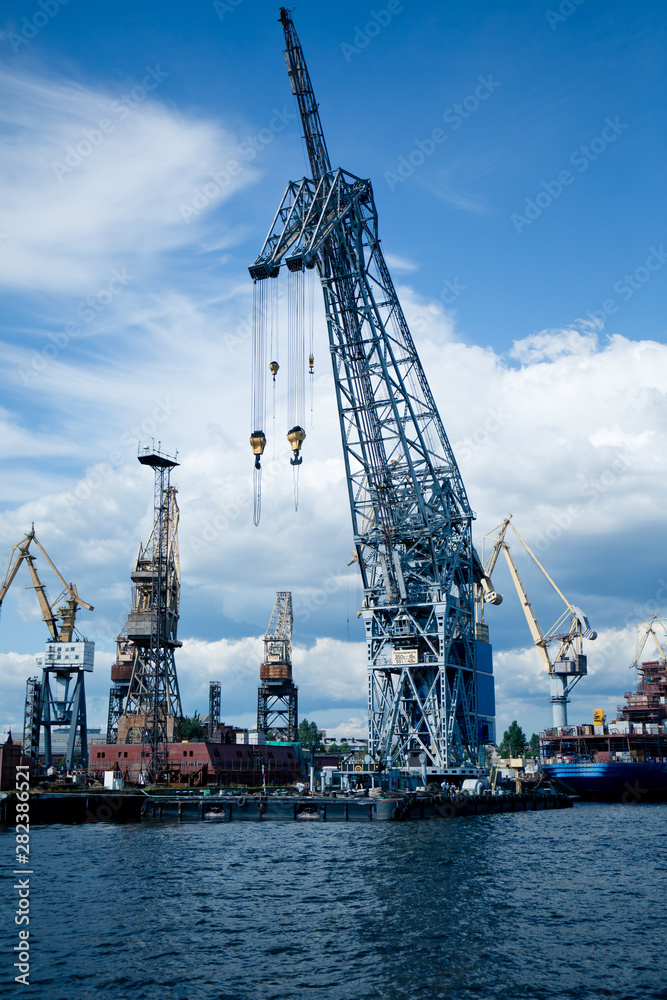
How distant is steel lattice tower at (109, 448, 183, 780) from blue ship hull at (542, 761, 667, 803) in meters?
53.2

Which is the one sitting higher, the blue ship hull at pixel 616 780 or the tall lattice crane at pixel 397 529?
the tall lattice crane at pixel 397 529

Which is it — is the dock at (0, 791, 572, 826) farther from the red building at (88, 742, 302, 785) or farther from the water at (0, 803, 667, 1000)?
the red building at (88, 742, 302, 785)

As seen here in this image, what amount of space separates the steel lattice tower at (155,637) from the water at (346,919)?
4769 cm

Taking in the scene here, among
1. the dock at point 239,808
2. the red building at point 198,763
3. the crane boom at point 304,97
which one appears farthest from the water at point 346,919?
the crane boom at point 304,97

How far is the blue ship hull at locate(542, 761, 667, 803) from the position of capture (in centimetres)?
11700

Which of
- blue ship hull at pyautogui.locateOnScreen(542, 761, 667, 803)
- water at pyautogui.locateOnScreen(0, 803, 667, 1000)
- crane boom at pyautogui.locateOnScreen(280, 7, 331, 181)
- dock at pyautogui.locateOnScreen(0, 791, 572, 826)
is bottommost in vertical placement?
blue ship hull at pyautogui.locateOnScreen(542, 761, 667, 803)

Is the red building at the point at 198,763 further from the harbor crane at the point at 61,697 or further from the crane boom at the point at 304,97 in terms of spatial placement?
the crane boom at the point at 304,97

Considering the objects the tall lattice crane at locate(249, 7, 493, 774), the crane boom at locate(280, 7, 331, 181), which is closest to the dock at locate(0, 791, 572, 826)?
the tall lattice crane at locate(249, 7, 493, 774)

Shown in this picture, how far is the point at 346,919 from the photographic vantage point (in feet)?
110

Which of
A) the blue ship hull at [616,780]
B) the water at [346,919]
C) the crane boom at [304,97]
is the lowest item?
the blue ship hull at [616,780]

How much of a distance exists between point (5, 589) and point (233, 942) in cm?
9871

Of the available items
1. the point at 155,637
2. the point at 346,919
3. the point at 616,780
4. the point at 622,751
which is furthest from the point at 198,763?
the point at 346,919

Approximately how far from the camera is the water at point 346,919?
2564cm

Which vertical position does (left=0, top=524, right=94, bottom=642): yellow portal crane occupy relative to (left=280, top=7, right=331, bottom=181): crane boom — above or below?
below
